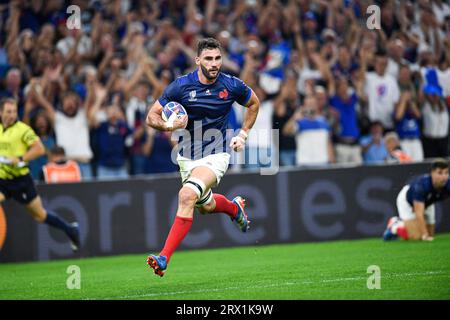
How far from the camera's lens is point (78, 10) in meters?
18.5

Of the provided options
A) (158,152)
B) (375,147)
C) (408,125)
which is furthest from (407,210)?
(158,152)

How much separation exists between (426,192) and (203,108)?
5432mm

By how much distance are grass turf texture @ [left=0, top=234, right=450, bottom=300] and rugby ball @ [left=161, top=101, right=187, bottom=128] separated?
6.21ft

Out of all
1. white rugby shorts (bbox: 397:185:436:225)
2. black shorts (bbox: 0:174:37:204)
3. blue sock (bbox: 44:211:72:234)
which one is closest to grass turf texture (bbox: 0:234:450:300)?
white rugby shorts (bbox: 397:185:436:225)

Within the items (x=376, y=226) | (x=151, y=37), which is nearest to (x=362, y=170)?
(x=376, y=226)

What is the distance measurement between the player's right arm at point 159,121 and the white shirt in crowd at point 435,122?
31.0 ft

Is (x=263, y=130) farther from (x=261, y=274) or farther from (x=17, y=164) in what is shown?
(x=261, y=274)

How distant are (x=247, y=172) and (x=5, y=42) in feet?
19.0

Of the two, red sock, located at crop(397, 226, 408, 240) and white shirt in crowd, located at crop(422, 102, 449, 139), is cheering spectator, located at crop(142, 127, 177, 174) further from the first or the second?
white shirt in crowd, located at crop(422, 102, 449, 139)

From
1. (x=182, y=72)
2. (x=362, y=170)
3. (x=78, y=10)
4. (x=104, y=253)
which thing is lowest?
(x=104, y=253)

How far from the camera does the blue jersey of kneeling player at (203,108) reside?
10.6 m

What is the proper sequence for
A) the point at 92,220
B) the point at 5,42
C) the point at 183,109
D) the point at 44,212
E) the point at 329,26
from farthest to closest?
1. the point at 329,26
2. the point at 5,42
3. the point at 92,220
4. the point at 44,212
5. the point at 183,109

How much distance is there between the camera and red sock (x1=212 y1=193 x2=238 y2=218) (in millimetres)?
11344

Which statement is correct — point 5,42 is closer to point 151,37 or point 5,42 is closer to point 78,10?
point 78,10
